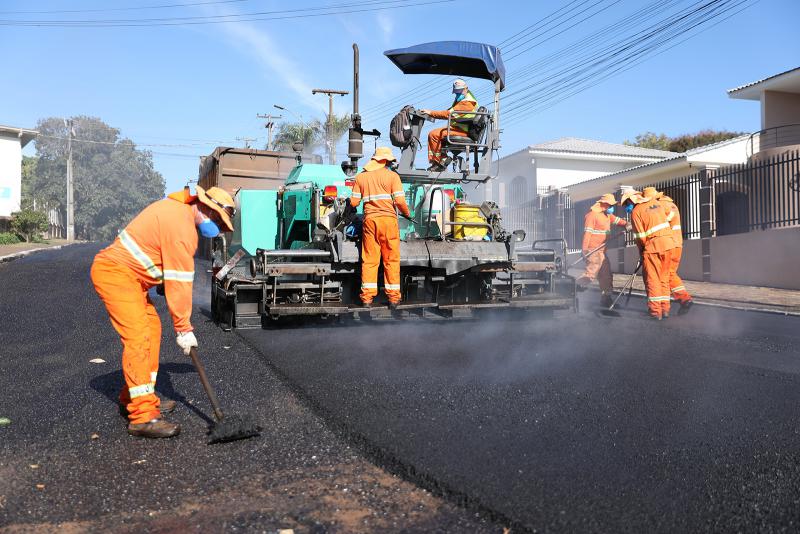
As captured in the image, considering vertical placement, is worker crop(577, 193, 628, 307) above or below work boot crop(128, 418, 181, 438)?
above

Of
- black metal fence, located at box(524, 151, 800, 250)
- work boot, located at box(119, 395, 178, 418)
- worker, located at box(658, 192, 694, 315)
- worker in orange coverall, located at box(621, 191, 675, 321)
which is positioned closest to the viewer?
work boot, located at box(119, 395, 178, 418)

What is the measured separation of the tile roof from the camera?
27.5 metres

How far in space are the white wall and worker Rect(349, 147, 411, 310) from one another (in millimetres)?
35258

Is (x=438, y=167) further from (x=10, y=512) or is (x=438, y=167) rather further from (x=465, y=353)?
(x=10, y=512)

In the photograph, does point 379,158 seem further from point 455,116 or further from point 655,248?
point 655,248

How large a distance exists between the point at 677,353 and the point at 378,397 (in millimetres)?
2819

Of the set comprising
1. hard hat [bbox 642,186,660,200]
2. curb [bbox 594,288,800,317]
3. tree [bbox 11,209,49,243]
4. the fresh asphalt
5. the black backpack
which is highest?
tree [bbox 11,209,49,243]

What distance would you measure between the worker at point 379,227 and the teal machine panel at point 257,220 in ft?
7.12

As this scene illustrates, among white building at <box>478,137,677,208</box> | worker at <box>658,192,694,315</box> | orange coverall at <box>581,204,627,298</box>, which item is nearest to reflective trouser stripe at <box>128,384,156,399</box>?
worker at <box>658,192,694,315</box>

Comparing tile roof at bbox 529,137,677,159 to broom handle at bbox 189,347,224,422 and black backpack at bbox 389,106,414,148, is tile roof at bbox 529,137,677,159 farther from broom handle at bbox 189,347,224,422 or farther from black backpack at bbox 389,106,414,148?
broom handle at bbox 189,347,224,422

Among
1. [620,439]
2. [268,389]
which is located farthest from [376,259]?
[620,439]

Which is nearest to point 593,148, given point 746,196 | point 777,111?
point 777,111

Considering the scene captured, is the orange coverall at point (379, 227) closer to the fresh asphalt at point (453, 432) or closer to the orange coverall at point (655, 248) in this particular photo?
the fresh asphalt at point (453, 432)

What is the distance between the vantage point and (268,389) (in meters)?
4.76
